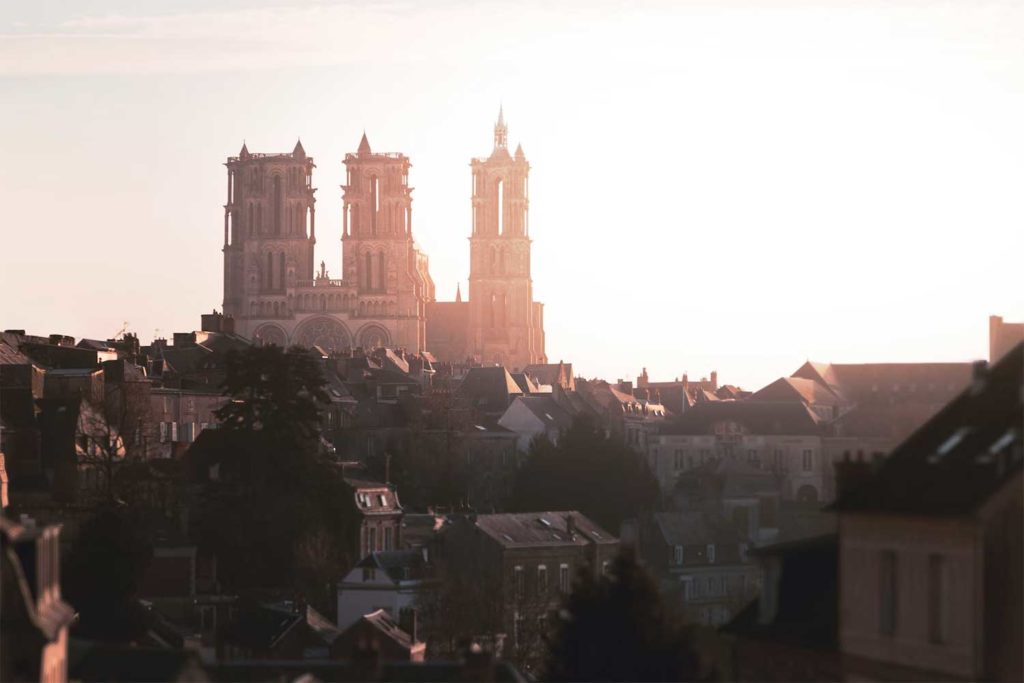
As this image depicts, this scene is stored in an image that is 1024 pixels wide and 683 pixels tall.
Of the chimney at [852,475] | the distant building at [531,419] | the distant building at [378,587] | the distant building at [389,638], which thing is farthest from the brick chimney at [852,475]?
the distant building at [531,419]

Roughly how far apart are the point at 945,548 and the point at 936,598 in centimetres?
55

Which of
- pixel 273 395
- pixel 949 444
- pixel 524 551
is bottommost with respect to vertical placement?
pixel 524 551

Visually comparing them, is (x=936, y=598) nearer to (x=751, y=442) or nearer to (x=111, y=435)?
(x=111, y=435)

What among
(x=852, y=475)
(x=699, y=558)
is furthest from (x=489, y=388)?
(x=852, y=475)

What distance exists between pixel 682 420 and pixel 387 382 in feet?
56.8

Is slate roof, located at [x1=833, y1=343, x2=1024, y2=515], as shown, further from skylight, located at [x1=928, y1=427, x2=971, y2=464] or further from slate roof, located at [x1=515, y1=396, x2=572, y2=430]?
slate roof, located at [x1=515, y1=396, x2=572, y2=430]

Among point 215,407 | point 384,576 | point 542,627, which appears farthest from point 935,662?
point 215,407

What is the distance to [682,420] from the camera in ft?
392

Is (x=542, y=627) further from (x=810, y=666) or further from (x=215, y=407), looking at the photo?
(x=215, y=407)

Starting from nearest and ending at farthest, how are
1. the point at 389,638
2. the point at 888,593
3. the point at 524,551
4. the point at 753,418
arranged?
the point at 888,593 → the point at 389,638 → the point at 524,551 → the point at 753,418

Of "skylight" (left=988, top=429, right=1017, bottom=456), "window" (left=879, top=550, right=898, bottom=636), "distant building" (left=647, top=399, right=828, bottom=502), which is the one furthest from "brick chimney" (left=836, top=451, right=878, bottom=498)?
"distant building" (left=647, top=399, right=828, bottom=502)

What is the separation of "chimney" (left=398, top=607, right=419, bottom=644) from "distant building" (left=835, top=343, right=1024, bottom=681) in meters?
30.8

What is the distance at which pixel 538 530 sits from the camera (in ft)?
262

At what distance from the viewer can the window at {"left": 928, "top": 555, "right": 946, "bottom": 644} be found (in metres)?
25.1
